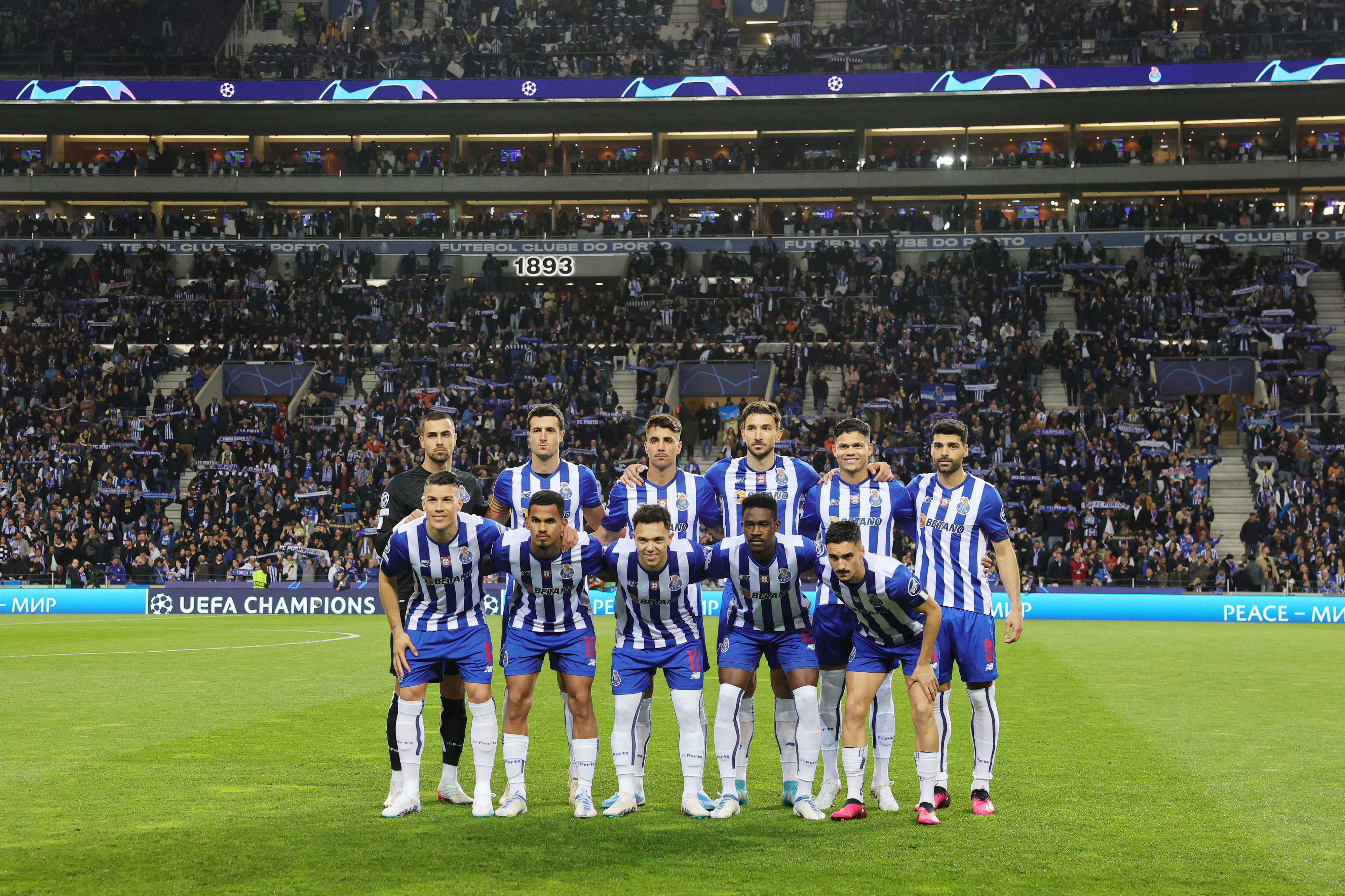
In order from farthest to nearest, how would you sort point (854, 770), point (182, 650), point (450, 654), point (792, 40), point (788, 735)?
point (792, 40), point (182, 650), point (788, 735), point (450, 654), point (854, 770)

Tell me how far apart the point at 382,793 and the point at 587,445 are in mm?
26821

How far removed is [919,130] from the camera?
49719mm

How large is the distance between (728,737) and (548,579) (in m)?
1.54

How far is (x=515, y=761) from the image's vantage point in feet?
26.7

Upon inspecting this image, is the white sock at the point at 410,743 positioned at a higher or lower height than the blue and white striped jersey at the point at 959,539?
lower

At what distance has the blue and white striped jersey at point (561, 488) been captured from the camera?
9070 mm

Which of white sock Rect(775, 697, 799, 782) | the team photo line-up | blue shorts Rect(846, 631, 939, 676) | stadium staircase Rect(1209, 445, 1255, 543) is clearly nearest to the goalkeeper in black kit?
the team photo line-up

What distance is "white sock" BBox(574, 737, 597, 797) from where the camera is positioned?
8062 millimetres

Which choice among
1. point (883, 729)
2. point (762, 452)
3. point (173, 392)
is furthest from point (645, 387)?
point (883, 729)

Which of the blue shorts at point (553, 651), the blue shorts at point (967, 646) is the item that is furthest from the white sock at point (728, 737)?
the blue shorts at point (967, 646)

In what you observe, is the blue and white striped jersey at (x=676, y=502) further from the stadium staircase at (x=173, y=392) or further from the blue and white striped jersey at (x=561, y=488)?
the stadium staircase at (x=173, y=392)

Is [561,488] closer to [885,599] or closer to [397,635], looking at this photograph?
Result: [397,635]

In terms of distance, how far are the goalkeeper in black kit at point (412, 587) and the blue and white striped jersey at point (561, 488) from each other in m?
0.39

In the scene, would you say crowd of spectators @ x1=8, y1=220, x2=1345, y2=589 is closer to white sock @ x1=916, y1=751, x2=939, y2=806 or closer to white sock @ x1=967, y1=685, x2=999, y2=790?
white sock @ x1=967, y1=685, x2=999, y2=790
